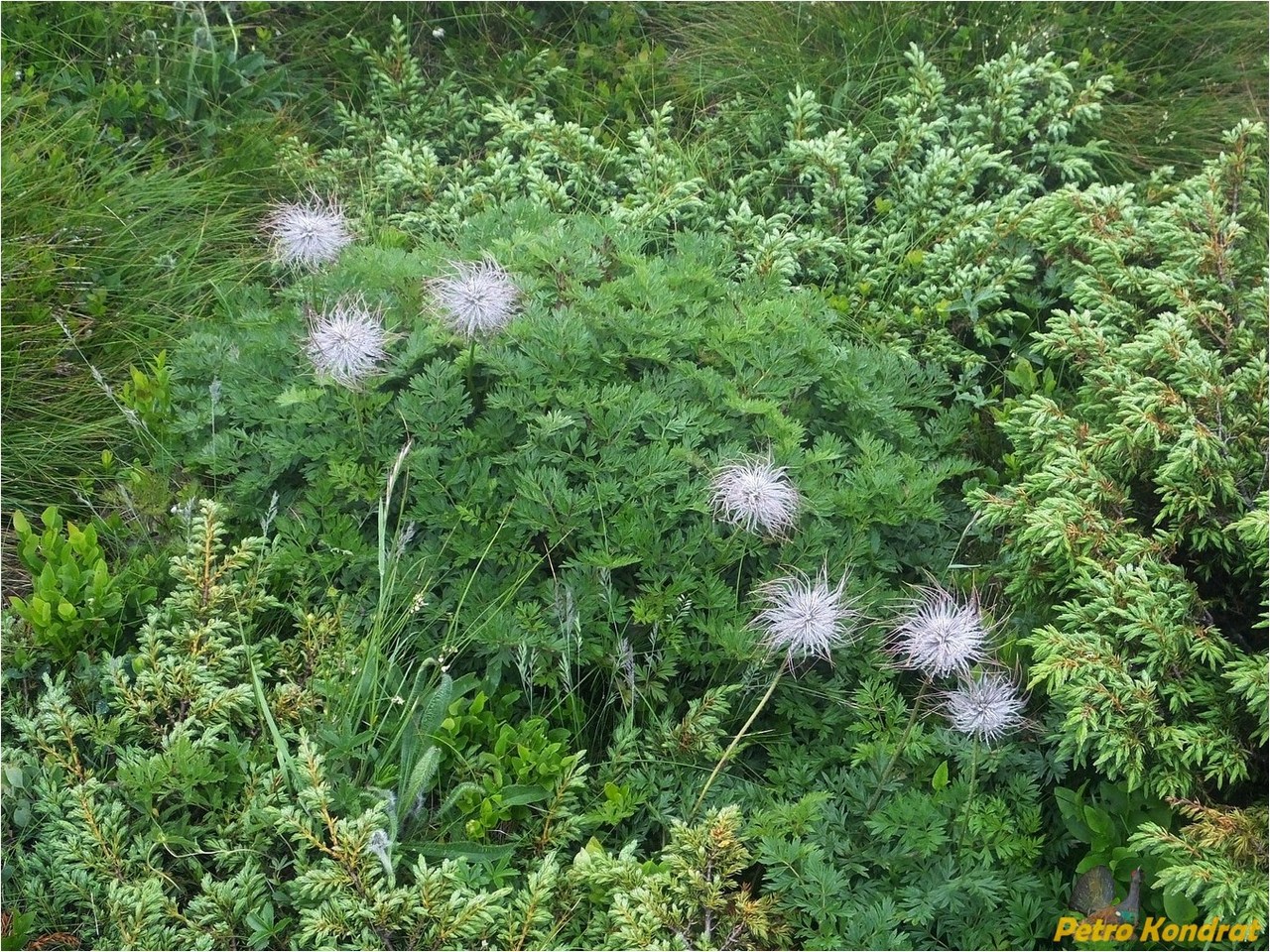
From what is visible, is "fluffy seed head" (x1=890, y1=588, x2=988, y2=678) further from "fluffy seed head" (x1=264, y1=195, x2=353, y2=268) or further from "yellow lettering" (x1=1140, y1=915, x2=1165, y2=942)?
"fluffy seed head" (x1=264, y1=195, x2=353, y2=268)

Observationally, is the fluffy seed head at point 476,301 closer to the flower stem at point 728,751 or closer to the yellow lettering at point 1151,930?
the flower stem at point 728,751

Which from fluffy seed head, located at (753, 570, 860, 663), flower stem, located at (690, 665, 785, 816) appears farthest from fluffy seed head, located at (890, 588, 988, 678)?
flower stem, located at (690, 665, 785, 816)

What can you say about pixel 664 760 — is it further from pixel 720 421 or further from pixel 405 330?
pixel 405 330

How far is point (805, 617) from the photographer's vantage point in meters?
2.65

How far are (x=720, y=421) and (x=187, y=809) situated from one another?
1.73m

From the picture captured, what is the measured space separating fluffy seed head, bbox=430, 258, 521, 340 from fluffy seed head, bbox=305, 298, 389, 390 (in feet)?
0.68

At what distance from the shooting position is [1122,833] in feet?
8.72

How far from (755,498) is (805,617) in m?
0.35

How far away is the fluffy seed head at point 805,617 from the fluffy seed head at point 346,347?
4.07ft

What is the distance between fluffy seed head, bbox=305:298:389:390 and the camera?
9.96ft

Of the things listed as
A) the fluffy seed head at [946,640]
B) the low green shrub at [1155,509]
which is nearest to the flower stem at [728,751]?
the fluffy seed head at [946,640]

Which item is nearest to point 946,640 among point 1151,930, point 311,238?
point 1151,930

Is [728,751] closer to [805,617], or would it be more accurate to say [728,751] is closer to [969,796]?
[805,617]

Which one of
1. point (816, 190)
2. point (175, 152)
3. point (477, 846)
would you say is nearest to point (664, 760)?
point (477, 846)
